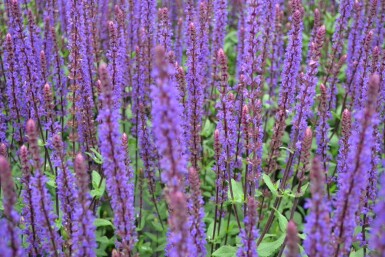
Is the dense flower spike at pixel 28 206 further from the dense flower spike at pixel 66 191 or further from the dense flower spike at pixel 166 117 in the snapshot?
the dense flower spike at pixel 166 117

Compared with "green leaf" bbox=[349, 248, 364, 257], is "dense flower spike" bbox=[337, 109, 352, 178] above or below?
above

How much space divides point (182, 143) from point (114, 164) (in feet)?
5.75

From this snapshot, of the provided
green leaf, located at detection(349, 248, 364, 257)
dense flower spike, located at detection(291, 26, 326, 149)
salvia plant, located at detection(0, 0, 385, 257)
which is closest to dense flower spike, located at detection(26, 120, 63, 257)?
salvia plant, located at detection(0, 0, 385, 257)

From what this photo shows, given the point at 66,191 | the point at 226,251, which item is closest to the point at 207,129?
the point at 226,251

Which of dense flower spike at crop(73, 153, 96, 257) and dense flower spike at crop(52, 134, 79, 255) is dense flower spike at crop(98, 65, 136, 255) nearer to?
dense flower spike at crop(73, 153, 96, 257)

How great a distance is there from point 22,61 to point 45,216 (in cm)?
284

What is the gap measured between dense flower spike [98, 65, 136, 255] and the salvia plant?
0.05ft

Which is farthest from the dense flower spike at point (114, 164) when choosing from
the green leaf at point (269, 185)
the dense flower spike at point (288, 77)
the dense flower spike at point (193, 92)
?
the dense flower spike at point (288, 77)

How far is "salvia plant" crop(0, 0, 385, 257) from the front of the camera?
14.4ft

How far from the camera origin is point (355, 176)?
14.3 ft

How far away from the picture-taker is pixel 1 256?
3920 millimetres

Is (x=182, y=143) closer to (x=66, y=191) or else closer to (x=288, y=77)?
(x=66, y=191)

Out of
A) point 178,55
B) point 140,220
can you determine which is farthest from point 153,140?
point 178,55

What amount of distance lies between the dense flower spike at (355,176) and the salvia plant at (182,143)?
0.01 meters
